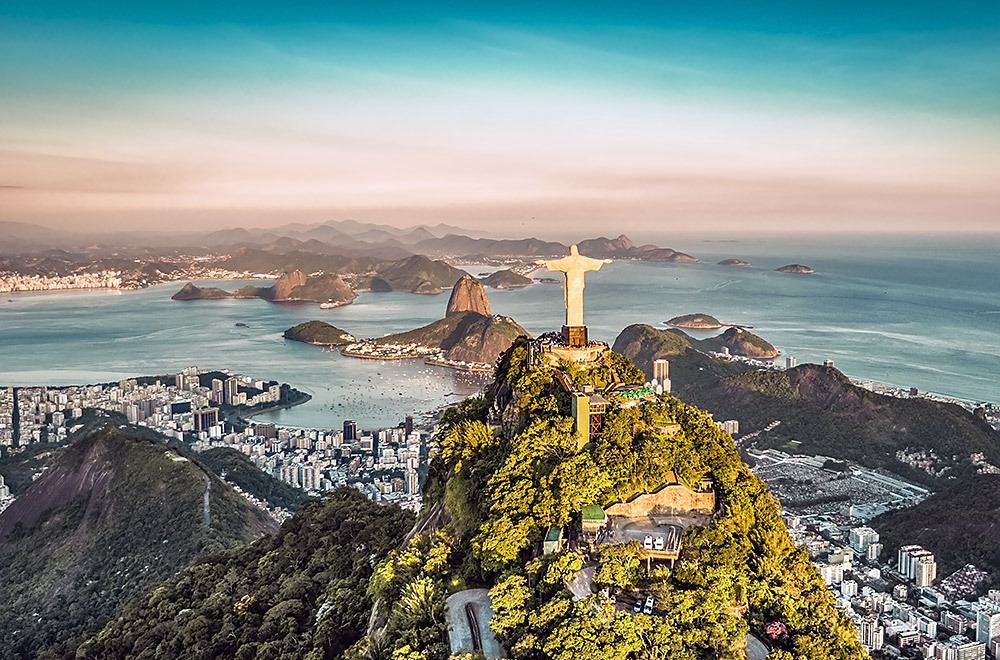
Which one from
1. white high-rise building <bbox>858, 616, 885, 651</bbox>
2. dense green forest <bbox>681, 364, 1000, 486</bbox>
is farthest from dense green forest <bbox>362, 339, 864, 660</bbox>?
dense green forest <bbox>681, 364, 1000, 486</bbox>

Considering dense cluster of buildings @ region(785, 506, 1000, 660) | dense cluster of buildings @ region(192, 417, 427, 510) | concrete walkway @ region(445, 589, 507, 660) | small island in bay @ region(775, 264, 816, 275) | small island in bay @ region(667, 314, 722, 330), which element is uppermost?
small island in bay @ region(775, 264, 816, 275)

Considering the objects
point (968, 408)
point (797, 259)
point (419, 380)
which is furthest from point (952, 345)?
point (797, 259)

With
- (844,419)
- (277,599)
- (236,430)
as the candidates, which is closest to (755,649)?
(277,599)

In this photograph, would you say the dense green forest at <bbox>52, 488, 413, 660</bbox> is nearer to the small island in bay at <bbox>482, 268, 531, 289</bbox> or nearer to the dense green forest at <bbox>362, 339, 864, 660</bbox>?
the dense green forest at <bbox>362, 339, 864, 660</bbox>

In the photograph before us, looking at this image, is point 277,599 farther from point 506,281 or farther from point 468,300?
point 506,281

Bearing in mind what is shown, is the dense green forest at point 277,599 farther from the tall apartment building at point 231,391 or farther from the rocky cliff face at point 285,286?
the rocky cliff face at point 285,286

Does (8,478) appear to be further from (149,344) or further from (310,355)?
(149,344)
